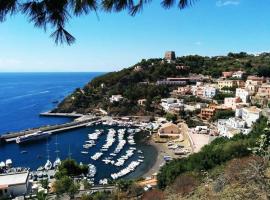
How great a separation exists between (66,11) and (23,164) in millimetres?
20039

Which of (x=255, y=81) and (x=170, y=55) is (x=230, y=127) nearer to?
(x=255, y=81)

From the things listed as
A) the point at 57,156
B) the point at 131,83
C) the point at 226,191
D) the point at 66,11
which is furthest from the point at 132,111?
the point at 66,11

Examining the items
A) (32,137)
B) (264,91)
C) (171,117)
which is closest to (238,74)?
(264,91)

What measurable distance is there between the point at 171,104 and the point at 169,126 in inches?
298

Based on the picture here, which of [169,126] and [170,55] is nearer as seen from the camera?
[169,126]

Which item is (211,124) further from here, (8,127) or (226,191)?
(226,191)

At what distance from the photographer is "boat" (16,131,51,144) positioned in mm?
26000

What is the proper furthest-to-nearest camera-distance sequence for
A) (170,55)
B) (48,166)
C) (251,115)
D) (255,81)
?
1. (170,55)
2. (255,81)
3. (251,115)
4. (48,166)

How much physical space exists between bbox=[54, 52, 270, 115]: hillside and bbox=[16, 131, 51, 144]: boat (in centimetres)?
1000

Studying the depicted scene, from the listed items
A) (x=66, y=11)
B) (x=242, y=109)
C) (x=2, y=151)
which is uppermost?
(x=66, y=11)

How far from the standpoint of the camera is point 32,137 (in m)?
26.6

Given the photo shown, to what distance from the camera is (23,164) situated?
67.4 feet

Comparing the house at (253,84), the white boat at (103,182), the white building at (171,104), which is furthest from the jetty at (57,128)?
the house at (253,84)

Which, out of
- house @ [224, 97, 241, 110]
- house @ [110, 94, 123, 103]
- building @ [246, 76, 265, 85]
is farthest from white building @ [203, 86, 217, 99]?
house @ [110, 94, 123, 103]
